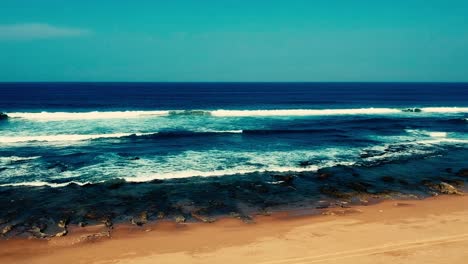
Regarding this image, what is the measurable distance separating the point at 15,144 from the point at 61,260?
737 inches

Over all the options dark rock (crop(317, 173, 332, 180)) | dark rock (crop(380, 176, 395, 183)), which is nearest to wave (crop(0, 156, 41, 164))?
dark rock (crop(317, 173, 332, 180))

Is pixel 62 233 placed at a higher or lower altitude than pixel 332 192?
lower

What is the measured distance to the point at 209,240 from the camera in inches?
416

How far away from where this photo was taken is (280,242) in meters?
10.2

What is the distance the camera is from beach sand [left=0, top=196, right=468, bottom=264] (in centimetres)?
923

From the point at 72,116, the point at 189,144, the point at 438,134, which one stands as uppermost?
the point at 72,116

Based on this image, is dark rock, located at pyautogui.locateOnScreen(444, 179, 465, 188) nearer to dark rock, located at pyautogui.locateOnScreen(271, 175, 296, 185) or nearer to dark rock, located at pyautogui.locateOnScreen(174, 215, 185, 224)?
dark rock, located at pyautogui.locateOnScreen(271, 175, 296, 185)

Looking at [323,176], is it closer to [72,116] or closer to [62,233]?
[62,233]

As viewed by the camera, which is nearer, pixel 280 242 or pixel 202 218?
pixel 280 242

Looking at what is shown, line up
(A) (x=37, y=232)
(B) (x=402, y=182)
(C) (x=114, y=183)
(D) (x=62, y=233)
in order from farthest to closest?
(B) (x=402, y=182), (C) (x=114, y=183), (A) (x=37, y=232), (D) (x=62, y=233)

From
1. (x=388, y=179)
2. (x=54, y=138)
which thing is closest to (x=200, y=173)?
(x=388, y=179)

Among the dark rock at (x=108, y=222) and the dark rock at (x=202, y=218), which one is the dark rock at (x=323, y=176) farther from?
the dark rock at (x=108, y=222)

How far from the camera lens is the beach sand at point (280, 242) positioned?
30.3 ft

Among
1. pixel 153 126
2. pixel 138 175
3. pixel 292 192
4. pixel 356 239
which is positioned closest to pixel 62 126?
pixel 153 126
